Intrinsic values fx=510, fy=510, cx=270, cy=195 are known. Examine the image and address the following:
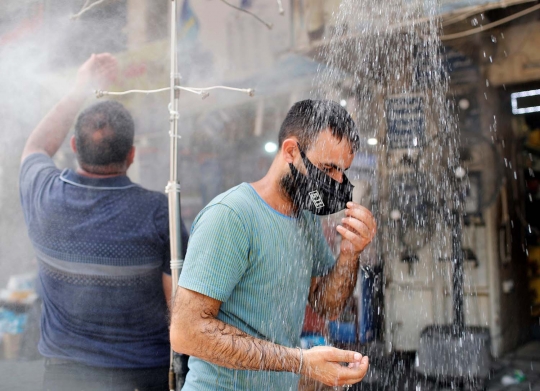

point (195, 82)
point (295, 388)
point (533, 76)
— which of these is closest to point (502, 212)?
point (533, 76)

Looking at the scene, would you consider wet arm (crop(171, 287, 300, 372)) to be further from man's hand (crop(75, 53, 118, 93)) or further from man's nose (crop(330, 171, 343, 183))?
man's hand (crop(75, 53, 118, 93))

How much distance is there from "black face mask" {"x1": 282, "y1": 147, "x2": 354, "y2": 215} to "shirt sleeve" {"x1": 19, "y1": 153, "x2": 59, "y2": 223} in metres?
1.38

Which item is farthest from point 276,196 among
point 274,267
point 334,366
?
point 334,366

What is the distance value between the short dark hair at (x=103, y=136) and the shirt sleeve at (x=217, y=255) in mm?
1132

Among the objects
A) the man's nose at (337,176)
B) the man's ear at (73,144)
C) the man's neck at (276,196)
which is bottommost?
the man's neck at (276,196)

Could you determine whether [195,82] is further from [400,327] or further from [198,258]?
[400,327]

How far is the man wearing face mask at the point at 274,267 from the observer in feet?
5.07

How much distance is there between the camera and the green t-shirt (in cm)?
158

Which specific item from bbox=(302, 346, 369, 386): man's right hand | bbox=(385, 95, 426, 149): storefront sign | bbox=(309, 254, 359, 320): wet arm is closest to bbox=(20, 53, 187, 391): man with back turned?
bbox=(309, 254, 359, 320): wet arm

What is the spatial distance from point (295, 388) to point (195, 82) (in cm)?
173

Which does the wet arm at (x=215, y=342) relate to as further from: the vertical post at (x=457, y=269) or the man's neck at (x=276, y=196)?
the vertical post at (x=457, y=269)

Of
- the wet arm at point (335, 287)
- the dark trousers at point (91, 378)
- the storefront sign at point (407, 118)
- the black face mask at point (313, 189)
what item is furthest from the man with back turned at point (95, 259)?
the storefront sign at point (407, 118)

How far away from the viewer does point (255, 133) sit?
3.22 m

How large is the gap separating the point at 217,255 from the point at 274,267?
240 mm
